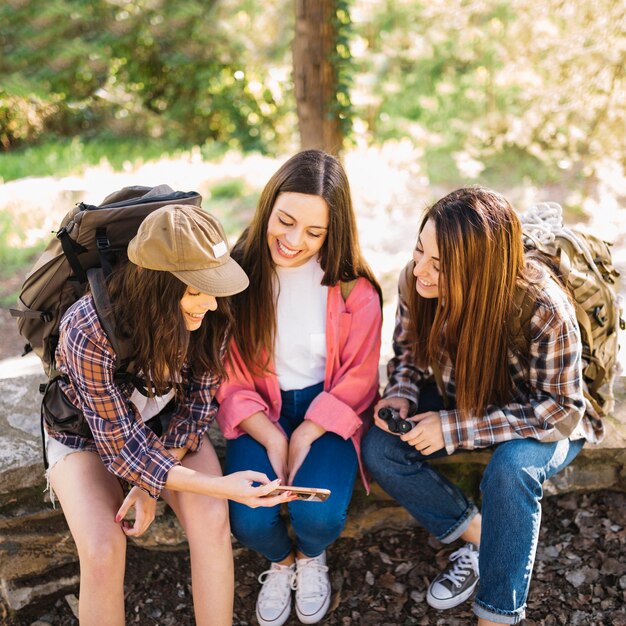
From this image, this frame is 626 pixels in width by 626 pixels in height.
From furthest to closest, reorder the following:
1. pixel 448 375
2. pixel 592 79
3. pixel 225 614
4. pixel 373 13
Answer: pixel 373 13 < pixel 592 79 < pixel 448 375 < pixel 225 614

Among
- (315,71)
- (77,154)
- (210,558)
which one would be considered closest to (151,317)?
(210,558)

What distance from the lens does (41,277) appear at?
2051mm

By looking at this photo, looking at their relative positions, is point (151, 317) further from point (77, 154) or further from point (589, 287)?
point (77, 154)

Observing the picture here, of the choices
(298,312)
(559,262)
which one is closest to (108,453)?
(298,312)

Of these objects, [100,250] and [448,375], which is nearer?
[100,250]

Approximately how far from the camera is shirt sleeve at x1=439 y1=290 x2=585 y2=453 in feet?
6.72

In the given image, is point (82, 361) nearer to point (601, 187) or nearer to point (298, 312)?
Result: point (298, 312)

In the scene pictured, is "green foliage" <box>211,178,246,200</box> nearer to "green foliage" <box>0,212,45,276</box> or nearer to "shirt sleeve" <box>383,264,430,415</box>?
"green foliage" <box>0,212,45,276</box>

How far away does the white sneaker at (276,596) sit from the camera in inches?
90.5

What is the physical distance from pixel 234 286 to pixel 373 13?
7.38m

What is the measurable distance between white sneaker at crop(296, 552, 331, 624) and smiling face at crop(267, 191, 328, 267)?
1.07 meters

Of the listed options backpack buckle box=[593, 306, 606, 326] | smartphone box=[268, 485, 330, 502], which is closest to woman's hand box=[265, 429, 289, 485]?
smartphone box=[268, 485, 330, 502]

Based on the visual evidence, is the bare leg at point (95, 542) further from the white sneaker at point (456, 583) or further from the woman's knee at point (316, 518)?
the white sneaker at point (456, 583)

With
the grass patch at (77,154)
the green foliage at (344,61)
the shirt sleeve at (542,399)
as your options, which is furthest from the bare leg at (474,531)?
the grass patch at (77,154)
